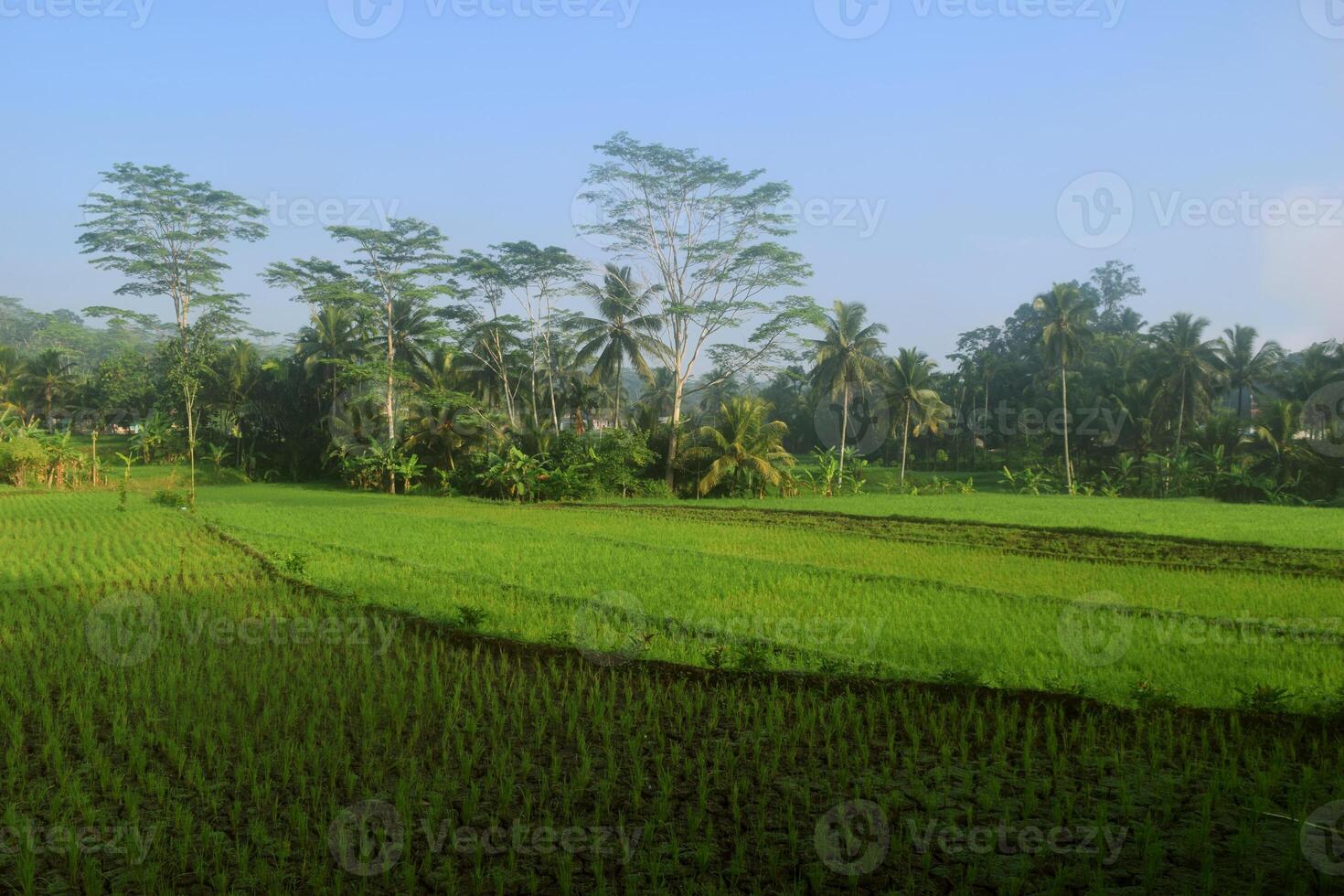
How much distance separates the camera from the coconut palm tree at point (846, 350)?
3047cm

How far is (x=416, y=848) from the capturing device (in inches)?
135

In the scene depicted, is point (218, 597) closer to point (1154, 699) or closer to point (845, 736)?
point (845, 736)

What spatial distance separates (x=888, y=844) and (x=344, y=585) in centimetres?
712

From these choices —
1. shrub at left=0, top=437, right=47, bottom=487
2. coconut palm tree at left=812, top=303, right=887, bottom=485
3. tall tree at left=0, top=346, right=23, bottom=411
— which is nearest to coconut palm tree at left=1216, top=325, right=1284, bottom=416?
coconut palm tree at left=812, top=303, right=887, bottom=485

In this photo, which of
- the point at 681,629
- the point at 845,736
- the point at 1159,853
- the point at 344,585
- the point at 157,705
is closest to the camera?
the point at 1159,853

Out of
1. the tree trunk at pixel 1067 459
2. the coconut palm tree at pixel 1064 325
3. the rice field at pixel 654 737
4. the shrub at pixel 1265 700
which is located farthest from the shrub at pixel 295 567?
the coconut palm tree at pixel 1064 325

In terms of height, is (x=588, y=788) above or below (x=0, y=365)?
below

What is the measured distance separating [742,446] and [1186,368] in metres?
16.9

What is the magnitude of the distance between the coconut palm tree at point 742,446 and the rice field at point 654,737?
42.7ft

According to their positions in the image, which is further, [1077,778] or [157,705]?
[157,705]

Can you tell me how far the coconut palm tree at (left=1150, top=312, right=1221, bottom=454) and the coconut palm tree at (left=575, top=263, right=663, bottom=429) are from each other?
1777cm

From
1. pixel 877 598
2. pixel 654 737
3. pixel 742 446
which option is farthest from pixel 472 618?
pixel 742 446

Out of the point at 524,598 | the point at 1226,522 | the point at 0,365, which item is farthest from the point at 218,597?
the point at 0,365

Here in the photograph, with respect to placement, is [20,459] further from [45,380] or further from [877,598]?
[877,598]
